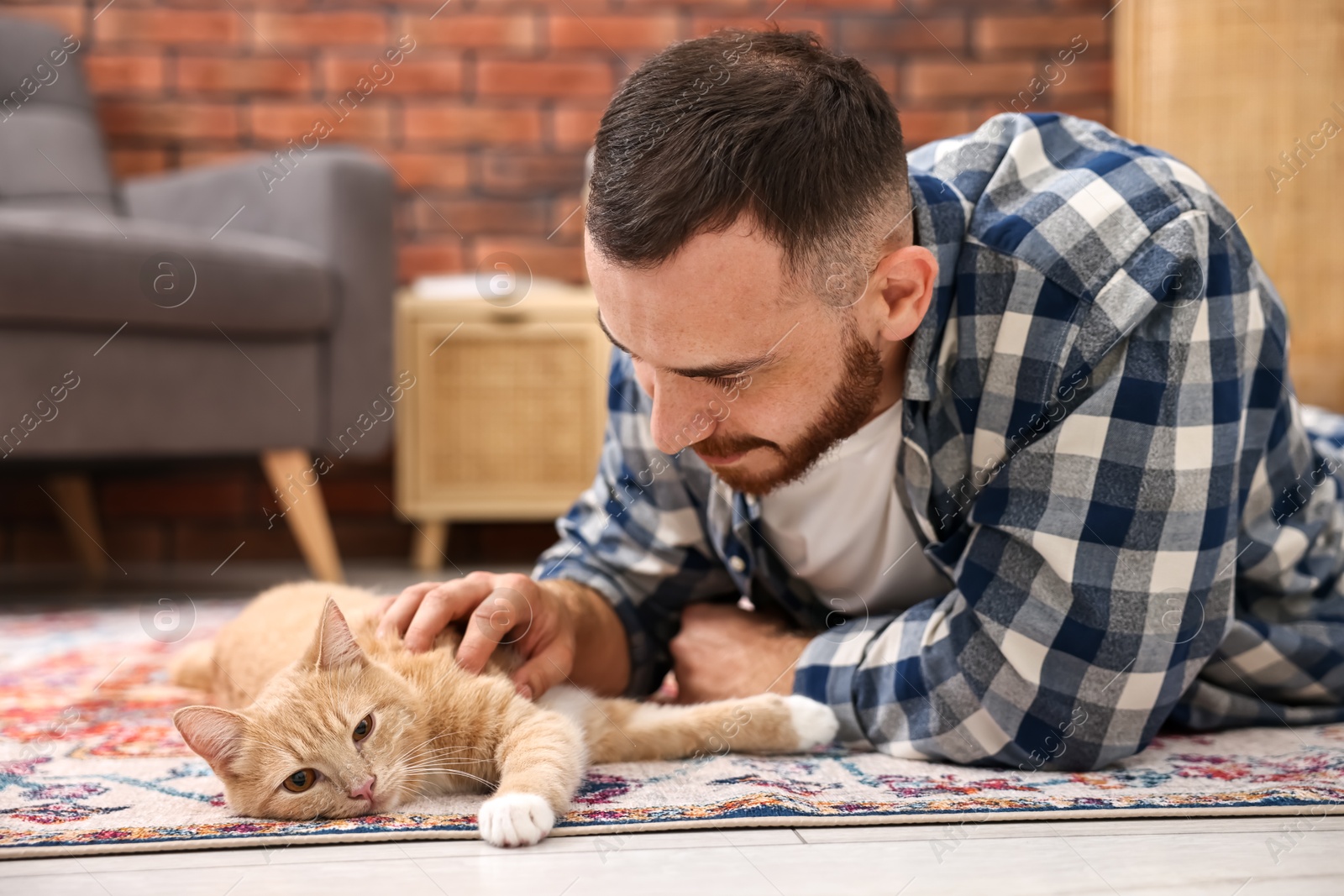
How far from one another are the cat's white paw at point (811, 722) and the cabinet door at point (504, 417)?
1.50m

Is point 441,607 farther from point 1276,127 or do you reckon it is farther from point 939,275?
point 1276,127

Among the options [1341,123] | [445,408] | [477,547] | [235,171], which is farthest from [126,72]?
[1341,123]

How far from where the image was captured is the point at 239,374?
6.30 feet

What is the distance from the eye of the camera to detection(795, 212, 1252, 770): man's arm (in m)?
0.86

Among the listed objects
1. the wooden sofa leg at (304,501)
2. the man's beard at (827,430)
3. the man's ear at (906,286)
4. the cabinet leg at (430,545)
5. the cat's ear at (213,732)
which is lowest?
the cabinet leg at (430,545)

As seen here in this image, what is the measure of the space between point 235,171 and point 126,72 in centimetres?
81

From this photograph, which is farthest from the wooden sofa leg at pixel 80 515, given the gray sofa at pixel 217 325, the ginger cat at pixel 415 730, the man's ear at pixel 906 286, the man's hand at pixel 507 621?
the man's ear at pixel 906 286

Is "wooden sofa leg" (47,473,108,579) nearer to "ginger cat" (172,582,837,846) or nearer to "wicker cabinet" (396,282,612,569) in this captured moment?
"wicker cabinet" (396,282,612,569)

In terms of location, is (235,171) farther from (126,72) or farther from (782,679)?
(782,679)

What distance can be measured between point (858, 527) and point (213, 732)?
0.59 meters

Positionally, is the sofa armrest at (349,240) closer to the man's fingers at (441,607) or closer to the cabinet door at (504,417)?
the cabinet door at (504,417)

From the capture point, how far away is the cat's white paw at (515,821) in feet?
2.36

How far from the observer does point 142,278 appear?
5.84ft

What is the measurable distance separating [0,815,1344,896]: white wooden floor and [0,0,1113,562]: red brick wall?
7.01 ft
